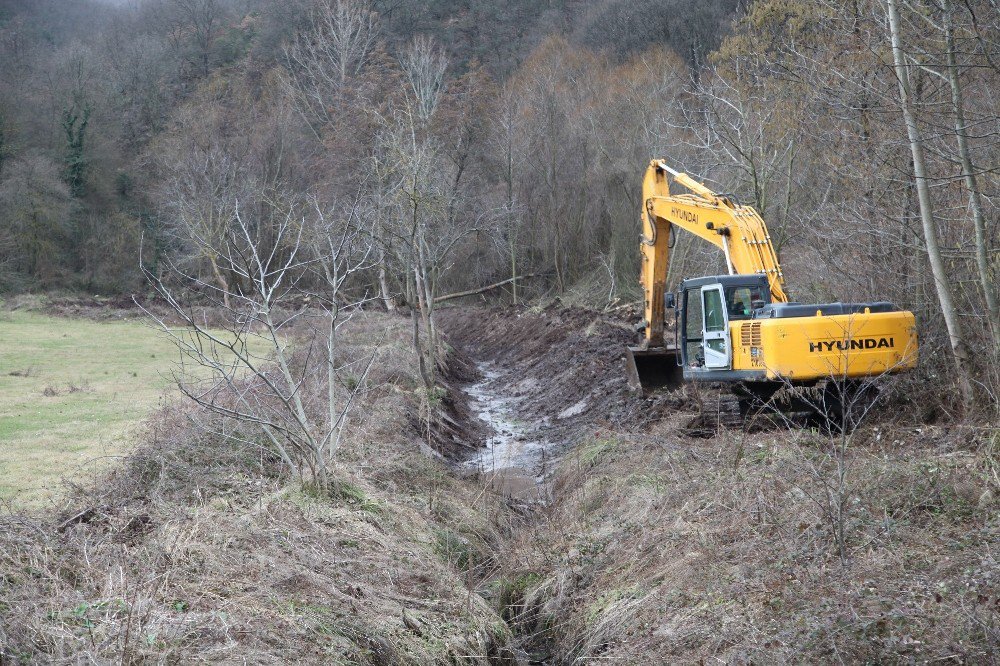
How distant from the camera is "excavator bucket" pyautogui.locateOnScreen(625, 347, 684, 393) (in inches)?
635

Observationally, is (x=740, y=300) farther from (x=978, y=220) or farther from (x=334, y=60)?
(x=334, y=60)

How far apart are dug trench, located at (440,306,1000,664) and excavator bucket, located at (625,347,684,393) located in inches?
129

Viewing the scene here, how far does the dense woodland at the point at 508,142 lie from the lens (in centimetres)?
1082

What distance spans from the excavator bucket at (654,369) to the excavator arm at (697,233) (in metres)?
0.22

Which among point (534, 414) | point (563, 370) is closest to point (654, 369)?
point (534, 414)

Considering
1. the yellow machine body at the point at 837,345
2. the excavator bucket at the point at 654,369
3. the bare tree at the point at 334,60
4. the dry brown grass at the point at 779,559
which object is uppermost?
the bare tree at the point at 334,60

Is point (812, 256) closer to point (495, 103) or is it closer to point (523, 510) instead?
point (523, 510)

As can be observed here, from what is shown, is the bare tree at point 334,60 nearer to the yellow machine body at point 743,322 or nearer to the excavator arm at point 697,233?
the excavator arm at point 697,233

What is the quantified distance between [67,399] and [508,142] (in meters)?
23.9

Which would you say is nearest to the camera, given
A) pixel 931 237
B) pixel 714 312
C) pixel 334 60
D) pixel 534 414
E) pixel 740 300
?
pixel 931 237

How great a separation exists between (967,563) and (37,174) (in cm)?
4914

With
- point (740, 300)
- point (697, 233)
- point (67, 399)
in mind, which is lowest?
point (67, 399)

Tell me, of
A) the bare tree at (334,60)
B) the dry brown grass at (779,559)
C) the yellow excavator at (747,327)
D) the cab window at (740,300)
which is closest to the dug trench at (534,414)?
the dry brown grass at (779,559)

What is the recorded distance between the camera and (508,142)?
37.1 meters
